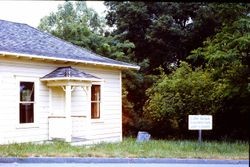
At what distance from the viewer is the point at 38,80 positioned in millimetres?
17109

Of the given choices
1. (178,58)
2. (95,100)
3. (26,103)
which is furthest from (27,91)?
(178,58)

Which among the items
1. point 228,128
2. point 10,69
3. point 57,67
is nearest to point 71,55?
point 57,67

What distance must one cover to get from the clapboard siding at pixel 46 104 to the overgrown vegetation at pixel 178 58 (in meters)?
3.95

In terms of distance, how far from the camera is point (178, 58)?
34.0 m

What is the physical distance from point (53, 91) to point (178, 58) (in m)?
18.1

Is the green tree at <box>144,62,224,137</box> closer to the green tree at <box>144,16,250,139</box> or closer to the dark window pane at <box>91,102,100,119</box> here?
the green tree at <box>144,16,250,139</box>

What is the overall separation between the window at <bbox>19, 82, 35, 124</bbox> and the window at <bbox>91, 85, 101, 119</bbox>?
11.9 ft

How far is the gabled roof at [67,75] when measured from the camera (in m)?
16.8

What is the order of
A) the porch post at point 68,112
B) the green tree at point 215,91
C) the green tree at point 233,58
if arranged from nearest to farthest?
the green tree at point 233,58 < the porch post at point 68,112 < the green tree at point 215,91

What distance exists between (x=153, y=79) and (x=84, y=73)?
1204 centimetres

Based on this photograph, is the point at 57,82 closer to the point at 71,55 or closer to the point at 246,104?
the point at 71,55

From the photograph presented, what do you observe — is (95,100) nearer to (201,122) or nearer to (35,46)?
(35,46)

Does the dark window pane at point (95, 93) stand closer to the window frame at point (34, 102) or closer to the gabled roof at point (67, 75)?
the gabled roof at point (67, 75)

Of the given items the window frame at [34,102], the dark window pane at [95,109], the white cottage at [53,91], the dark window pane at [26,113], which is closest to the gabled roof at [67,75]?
the white cottage at [53,91]
